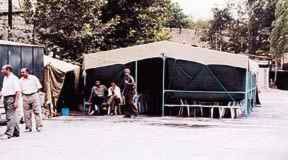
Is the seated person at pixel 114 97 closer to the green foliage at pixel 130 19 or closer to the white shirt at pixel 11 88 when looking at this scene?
the white shirt at pixel 11 88

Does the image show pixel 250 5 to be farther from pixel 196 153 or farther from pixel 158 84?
pixel 196 153

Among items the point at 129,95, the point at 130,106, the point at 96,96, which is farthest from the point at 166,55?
the point at 96,96

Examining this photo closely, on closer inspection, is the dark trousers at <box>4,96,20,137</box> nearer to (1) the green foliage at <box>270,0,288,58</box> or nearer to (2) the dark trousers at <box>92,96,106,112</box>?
(2) the dark trousers at <box>92,96,106,112</box>

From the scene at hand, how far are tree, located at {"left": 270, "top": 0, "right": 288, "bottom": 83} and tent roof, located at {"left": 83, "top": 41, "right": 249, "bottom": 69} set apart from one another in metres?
33.6

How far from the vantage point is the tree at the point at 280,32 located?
5569cm

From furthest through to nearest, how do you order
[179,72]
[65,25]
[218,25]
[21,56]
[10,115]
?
[218,25] → [65,25] → [179,72] → [21,56] → [10,115]

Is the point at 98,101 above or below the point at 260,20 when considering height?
below

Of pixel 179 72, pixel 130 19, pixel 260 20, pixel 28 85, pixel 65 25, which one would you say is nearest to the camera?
pixel 28 85

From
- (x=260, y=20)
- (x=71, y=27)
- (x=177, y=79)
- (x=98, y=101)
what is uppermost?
(x=260, y=20)

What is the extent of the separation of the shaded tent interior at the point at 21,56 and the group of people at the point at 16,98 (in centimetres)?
249

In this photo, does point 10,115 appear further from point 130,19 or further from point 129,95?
point 130,19

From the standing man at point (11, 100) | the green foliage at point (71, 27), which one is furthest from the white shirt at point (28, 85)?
the green foliage at point (71, 27)

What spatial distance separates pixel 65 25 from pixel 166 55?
5.68m

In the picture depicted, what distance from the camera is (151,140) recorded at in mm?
14688
